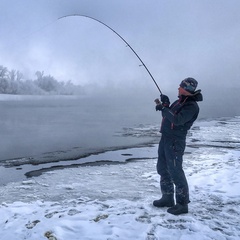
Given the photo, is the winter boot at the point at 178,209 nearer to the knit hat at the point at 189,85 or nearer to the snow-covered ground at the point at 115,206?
the snow-covered ground at the point at 115,206

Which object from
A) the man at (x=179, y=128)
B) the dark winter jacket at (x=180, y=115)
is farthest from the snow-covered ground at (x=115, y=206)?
the dark winter jacket at (x=180, y=115)

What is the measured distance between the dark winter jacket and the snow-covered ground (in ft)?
4.08

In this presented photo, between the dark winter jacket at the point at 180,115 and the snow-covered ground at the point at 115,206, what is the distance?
49.0 inches

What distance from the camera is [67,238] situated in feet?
11.1

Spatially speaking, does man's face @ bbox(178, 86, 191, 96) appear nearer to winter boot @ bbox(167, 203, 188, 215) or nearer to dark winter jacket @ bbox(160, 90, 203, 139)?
dark winter jacket @ bbox(160, 90, 203, 139)

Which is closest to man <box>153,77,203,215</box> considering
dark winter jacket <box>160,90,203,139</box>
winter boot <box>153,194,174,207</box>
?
dark winter jacket <box>160,90,203,139</box>

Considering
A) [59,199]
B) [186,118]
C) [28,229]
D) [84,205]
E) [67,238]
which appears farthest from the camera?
[59,199]

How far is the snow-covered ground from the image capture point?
3535 mm

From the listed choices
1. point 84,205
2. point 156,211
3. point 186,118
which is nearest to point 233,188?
point 156,211

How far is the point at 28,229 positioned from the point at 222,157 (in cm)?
743

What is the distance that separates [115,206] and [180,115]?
1.88 m

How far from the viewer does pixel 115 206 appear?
4.54m

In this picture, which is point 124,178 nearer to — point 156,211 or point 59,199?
point 59,199

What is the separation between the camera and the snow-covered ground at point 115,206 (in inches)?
139
